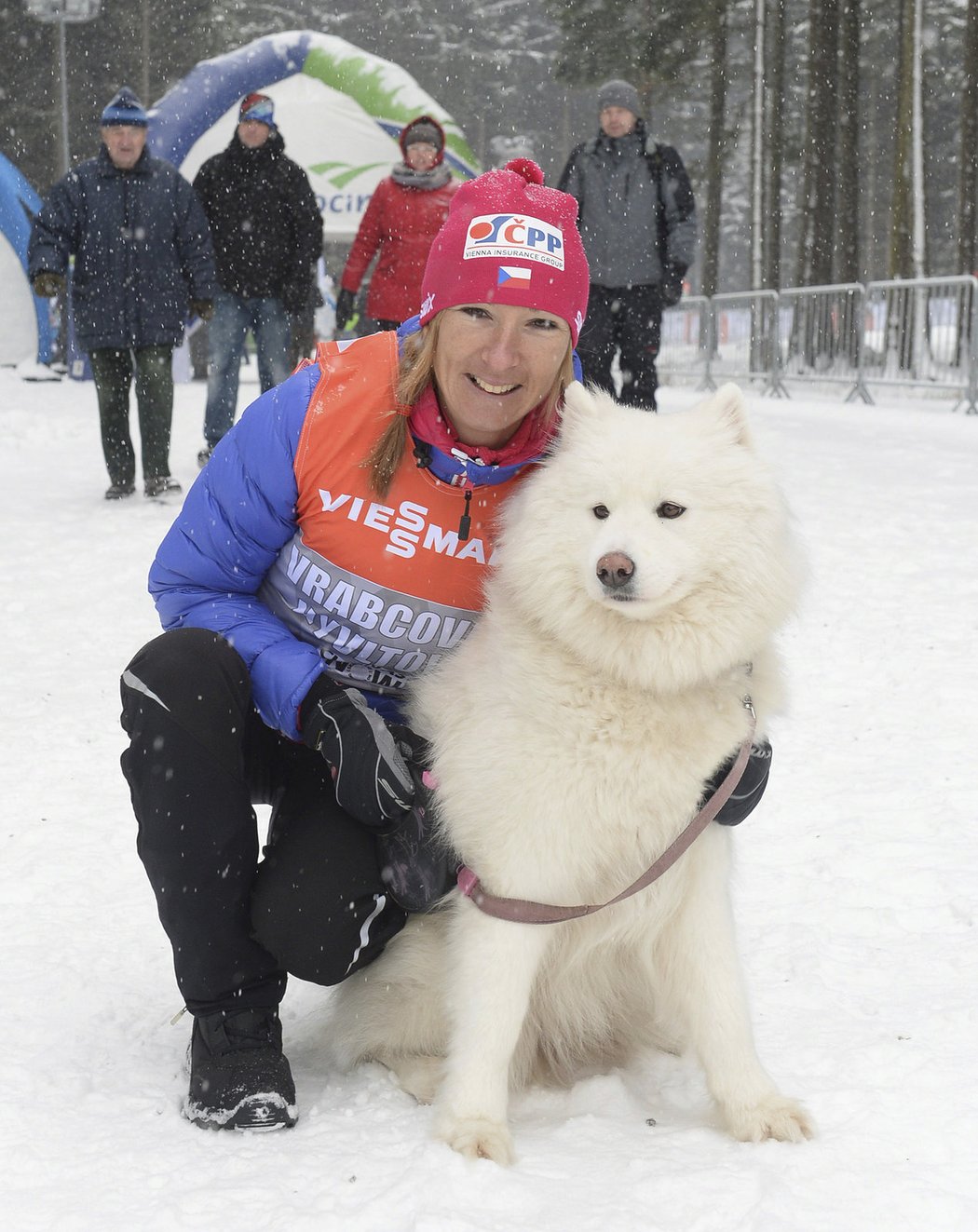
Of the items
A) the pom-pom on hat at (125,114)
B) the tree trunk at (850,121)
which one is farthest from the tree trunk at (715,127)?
the pom-pom on hat at (125,114)

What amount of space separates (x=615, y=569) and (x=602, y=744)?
0.89 ft

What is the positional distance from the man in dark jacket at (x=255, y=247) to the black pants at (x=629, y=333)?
1.95 meters

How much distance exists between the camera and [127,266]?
6.62 metres

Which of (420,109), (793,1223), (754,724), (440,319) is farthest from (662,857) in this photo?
(420,109)

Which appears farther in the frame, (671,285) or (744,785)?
(671,285)

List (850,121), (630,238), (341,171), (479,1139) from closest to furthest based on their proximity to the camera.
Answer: (479,1139), (630,238), (341,171), (850,121)

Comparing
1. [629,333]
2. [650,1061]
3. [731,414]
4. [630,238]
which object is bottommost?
[650,1061]

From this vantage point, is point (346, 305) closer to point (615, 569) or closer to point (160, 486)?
point (160, 486)

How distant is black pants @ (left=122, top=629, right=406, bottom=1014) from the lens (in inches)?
76.9

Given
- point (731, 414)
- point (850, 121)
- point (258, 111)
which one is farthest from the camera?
point (850, 121)

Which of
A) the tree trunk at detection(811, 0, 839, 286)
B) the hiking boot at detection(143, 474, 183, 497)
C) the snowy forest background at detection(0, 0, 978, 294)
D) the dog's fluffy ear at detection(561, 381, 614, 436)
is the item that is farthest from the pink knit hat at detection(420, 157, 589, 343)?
the tree trunk at detection(811, 0, 839, 286)

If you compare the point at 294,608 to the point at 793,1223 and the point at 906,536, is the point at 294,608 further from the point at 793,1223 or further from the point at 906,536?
the point at 906,536

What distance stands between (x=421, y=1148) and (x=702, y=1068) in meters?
0.48

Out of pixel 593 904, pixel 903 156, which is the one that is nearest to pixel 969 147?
pixel 903 156
